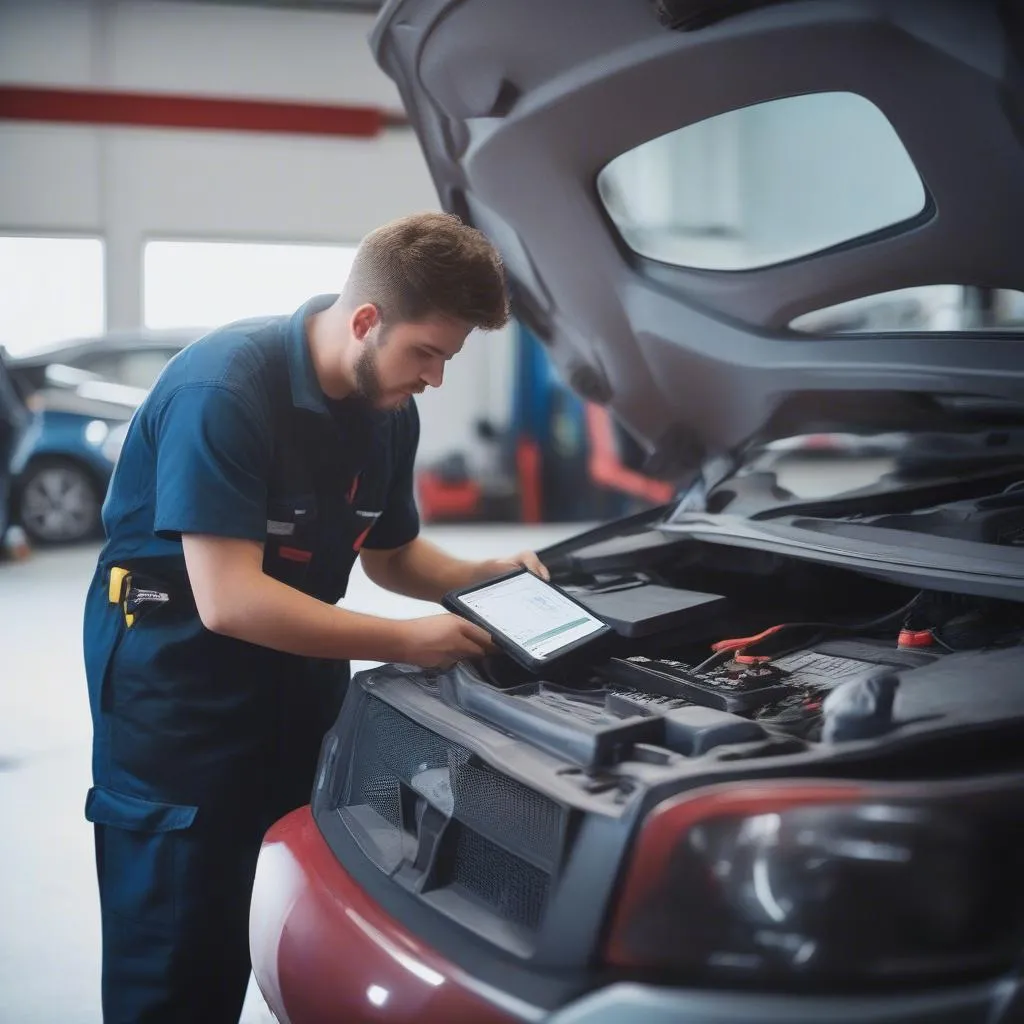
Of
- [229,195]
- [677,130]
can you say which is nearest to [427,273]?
[677,130]

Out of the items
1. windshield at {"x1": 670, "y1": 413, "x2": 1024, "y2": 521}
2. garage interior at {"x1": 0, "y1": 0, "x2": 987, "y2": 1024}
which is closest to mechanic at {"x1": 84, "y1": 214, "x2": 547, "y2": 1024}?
windshield at {"x1": 670, "y1": 413, "x2": 1024, "y2": 521}

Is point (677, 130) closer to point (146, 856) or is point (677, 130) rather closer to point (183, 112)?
point (146, 856)

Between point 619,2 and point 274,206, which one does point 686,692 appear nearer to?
point 619,2

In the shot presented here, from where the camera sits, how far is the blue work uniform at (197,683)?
132 centimetres

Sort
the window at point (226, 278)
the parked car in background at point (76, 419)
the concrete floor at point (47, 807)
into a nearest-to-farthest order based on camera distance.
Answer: the concrete floor at point (47, 807)
the parked car in background at point (76, 419)
the window at point (226, 278)

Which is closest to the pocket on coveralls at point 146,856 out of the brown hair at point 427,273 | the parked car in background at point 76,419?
the brown hair at point 427,273

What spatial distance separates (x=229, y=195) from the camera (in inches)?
298

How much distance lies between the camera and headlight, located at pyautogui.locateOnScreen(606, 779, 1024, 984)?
826mm

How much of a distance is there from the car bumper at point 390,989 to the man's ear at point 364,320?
1.91 feet

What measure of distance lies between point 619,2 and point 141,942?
1308 mm

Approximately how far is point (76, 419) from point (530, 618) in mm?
5212

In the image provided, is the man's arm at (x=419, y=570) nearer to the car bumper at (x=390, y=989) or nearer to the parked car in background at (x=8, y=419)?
the car bumper at (x=390, y=989)

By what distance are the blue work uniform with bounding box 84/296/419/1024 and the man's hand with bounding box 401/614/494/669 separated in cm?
22

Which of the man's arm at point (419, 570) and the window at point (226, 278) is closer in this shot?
the man's arm at point (419, 570)
